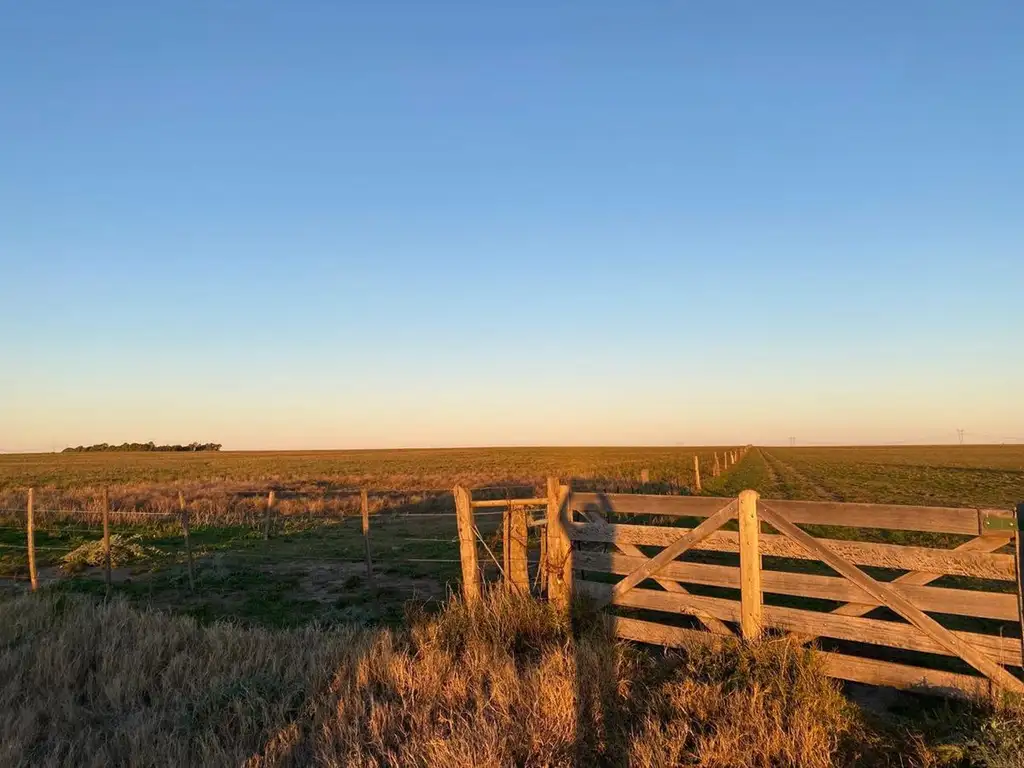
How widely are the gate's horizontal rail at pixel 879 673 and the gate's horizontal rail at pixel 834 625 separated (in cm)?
17

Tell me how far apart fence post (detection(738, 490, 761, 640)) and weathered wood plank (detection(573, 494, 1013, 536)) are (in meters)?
0.23

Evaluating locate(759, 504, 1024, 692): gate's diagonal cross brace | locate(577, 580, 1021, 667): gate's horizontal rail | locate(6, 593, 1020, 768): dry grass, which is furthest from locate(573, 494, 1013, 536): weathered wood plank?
locate(6, 593, 1020, 768): dry grass

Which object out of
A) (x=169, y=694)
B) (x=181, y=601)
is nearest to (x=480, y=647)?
(x=169, y=694)

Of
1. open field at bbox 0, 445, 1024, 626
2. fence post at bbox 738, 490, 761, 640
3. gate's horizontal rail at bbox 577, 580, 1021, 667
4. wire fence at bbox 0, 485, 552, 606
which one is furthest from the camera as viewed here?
wire fence at bbox 0, 485, 552, 606

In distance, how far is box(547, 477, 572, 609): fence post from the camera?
7.32m

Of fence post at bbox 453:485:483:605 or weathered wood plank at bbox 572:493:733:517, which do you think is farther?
fence post at bbox 453:485:483:605

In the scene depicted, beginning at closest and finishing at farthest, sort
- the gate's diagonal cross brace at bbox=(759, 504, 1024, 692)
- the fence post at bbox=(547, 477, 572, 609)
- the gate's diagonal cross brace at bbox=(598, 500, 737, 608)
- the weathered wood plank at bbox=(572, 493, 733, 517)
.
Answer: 1. the gate's diagonal cross brace at bbox=(759, 504, 1024, 692)
2. the gate's diagonal cross brace at bbox=(598, 500, 737, 608)
3. the weathered wood plank at bbox=(572, 493, 733, 517)
4. the fence post at bbox=(547, 477, 572, 609)

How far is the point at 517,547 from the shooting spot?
7.82 metres

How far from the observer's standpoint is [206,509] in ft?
80.7

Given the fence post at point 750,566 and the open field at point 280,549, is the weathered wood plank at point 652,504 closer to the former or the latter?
the fence post at point 750,566

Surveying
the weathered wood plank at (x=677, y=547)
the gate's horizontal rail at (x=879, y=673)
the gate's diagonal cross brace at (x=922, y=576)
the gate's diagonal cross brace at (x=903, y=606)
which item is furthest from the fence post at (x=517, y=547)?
the gate's diagonal cross brace at (x=922, y=576)

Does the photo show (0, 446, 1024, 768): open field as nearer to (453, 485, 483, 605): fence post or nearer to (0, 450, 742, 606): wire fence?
(453, 485, 483, 605): fence post

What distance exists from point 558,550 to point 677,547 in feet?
4.61

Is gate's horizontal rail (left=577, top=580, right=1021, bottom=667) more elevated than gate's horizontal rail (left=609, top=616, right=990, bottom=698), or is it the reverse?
gate's horizontal rail (left=577, top=580, right=1021, bottom=667)
